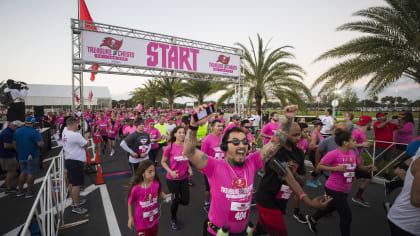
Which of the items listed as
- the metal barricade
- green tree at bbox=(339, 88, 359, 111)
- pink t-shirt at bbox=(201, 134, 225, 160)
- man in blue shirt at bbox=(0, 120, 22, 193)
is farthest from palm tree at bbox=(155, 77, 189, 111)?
green tree at bbox=(339, 88, 359, 111)

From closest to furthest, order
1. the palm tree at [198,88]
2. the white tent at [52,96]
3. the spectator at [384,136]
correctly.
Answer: the spectator at [384,136] → the palm tree at [198,88] → the white tent at [52,96]

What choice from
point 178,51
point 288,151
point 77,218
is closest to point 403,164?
point 288,151

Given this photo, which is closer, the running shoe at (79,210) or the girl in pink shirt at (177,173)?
the girl in pink shirt at (177,173)

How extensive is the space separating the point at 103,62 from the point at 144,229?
9375 mm

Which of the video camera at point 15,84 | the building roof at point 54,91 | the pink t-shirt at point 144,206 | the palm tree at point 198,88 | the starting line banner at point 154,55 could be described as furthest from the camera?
the building roof at point 54,91

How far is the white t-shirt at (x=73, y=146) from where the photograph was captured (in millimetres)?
4191

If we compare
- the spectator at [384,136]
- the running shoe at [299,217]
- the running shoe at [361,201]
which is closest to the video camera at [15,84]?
the running shoe at [299,217]

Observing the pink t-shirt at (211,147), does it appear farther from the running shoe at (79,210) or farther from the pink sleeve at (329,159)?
the running shoe at (79,210)

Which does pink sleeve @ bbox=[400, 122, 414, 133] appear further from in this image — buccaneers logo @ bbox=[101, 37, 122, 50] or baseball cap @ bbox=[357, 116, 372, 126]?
buccaneers logo @ bbox=[101, 37, 122, 50]

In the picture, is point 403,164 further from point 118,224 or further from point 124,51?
point 124,51

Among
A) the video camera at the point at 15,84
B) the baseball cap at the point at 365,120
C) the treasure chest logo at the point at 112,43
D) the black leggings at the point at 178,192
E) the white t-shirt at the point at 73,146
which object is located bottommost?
the black leggings at the point at 178,192

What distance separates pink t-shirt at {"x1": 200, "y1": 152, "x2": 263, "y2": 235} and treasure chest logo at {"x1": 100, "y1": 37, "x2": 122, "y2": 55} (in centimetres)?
1015

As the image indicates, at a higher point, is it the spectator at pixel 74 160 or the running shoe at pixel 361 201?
the spectator at pixel 74 160

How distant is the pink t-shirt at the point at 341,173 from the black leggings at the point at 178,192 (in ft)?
8.36
